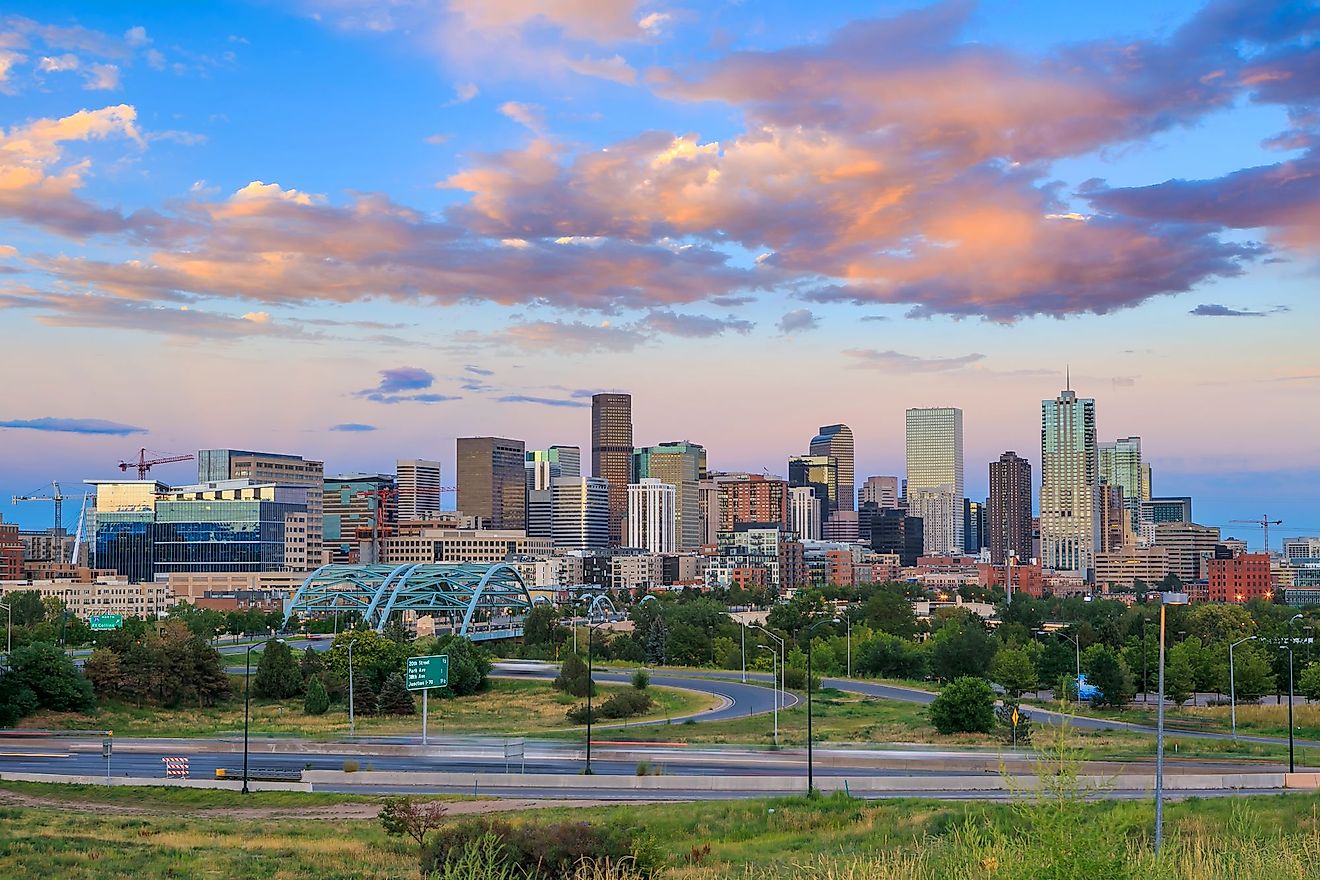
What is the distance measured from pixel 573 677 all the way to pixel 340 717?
1971 cm

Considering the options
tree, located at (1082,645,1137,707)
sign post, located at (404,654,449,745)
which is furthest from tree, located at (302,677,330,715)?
tree, located at (1082,645,1137,707)

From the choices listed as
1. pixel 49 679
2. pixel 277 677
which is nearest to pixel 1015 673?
pixel 277 677

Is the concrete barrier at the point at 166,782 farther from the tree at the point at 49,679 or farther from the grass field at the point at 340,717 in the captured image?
the tree at the point at 49,679

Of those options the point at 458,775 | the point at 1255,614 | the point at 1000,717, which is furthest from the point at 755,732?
the point at 1255,614

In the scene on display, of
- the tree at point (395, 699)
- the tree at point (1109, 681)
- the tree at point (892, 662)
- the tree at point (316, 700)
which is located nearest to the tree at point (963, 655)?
the tree at point (892, 662)

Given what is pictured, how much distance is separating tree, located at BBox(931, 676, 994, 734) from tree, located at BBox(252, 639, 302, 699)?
166ft

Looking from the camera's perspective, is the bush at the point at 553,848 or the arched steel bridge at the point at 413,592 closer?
the bush at the point at 553,848

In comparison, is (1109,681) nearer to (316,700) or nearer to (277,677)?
(316,700)

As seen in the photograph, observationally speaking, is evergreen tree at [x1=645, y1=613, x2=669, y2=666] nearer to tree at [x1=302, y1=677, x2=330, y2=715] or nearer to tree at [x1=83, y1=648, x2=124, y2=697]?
tree at [x1=302, y1=677, x2=330, y2=715]

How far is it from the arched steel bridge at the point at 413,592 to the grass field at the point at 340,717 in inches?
2837

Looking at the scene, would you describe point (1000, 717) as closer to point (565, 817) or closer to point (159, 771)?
point (565, 817)

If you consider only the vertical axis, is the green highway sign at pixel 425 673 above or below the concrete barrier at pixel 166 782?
above

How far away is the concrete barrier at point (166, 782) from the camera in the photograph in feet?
178

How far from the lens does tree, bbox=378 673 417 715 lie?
88500mm
